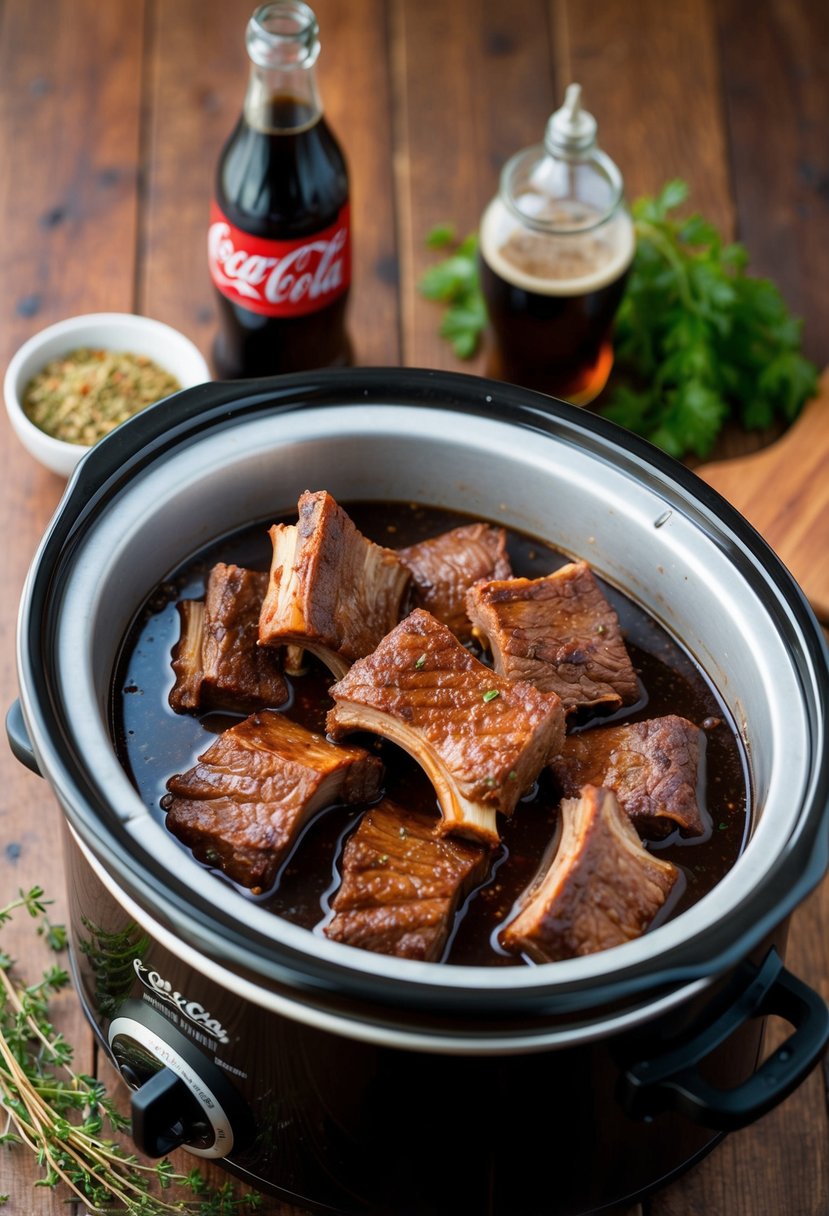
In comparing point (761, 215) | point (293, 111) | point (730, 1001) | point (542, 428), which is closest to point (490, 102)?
point (761, 215)

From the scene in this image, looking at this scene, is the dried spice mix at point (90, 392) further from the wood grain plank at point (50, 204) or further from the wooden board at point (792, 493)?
the wooden board at point (792, 493)

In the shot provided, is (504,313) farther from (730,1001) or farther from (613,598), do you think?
(730,1001)

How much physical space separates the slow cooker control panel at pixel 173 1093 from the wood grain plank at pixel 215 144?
6.47 feet

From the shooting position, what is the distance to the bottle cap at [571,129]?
10.3ft

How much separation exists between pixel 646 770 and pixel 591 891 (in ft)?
0.92

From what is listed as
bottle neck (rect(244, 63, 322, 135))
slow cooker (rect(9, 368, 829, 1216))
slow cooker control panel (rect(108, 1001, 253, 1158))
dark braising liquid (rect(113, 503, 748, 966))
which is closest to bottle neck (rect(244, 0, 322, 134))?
bottle neck (rect(244, 63, 322, 135))

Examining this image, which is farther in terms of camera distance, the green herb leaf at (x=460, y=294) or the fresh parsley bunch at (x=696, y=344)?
the green herb leaf at (x=460, y=294)

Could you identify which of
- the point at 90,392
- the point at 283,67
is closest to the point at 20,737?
the point at 90,392

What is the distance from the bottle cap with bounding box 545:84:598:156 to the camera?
124 inches

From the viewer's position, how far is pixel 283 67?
2.95 metres

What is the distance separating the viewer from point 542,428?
2.47 m

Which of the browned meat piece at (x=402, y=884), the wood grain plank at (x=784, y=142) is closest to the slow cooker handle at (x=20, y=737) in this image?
the browned meat piece at (x=402, y=884)

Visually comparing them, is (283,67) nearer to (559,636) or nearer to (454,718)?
(559,636)

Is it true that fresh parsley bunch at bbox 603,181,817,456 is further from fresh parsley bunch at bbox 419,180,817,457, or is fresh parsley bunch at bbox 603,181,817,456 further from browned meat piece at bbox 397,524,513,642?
browned meat piece at bbox 397,524,513,642
